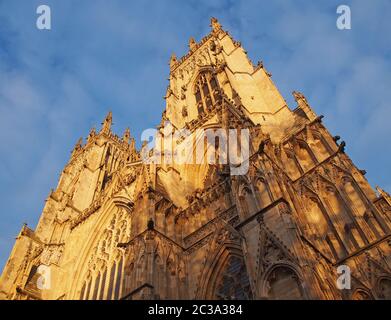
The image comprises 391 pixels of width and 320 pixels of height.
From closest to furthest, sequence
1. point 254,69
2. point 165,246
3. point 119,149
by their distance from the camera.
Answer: point 165,246
point 254,69
point 119,149

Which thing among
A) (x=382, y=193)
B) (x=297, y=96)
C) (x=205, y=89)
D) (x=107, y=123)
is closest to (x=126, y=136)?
(x=107, y=123)

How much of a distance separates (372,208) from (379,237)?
91 cm

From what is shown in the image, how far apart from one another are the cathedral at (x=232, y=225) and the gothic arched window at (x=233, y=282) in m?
0.03

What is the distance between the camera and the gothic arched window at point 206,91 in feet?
72.0

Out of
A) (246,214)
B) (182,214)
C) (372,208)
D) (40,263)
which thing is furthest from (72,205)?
(372,208)

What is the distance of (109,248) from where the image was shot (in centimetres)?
1811

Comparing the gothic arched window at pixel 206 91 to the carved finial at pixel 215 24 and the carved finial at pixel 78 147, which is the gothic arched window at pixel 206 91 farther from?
the carved finial at pixel 78 147

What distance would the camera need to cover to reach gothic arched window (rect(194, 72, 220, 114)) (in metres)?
21.9

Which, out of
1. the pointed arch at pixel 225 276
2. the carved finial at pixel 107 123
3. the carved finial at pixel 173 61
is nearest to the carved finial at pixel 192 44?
the carved finial at pixel 173 61

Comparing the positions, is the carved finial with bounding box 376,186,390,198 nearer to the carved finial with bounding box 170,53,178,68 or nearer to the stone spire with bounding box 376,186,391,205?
the stone spire with bounding box 376,186,391,205

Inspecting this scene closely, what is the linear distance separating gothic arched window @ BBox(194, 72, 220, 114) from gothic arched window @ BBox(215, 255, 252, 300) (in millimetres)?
11228

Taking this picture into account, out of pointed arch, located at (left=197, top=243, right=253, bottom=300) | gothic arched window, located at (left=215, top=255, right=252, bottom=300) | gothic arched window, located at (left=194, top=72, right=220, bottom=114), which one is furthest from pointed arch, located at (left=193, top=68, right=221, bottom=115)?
gothic arched window, located at (left=215, top=255, right=252, bottom=300)
